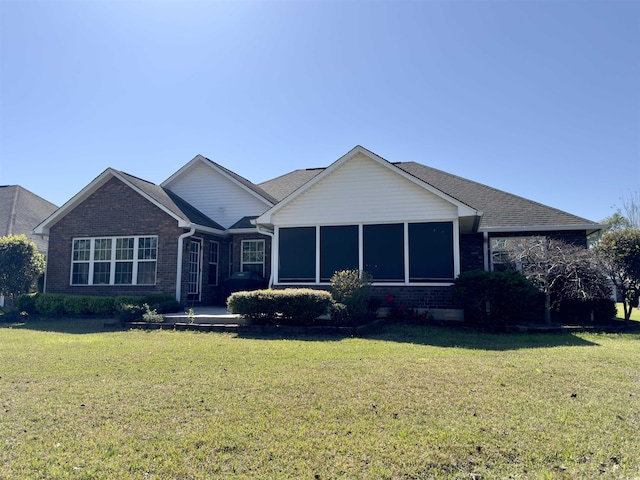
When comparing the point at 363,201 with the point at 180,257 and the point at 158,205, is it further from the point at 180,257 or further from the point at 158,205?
the point at 158,205

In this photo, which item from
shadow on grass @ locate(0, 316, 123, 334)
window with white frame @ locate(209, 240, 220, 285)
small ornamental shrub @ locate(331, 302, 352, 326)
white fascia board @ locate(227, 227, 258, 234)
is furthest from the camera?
window with white frame @ locate(209, 240, 220, 285)

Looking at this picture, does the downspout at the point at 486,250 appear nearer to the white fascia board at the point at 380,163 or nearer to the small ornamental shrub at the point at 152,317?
the white fascia board at the point at 380,163

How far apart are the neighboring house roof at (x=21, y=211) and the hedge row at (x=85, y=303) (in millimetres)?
6343

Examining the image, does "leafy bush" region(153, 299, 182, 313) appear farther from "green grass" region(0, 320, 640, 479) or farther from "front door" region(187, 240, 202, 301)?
"green grass" region(0, 320, 640, 479)

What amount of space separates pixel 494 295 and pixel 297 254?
6.28m

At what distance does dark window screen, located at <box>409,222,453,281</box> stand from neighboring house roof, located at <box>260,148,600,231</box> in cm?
127

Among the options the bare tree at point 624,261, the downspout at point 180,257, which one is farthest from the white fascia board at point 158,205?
the bare tree at point 624,261

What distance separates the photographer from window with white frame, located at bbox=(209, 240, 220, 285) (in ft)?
59.4

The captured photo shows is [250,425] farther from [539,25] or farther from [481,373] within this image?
[539,25]

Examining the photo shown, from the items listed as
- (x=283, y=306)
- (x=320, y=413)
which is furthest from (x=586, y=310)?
(x=320, y=413)

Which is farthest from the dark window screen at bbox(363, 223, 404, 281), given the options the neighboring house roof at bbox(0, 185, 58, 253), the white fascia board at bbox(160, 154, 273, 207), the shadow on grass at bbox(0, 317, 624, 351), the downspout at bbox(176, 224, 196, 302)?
the neighboring house roof at bbox(0, 185, 58, 253)

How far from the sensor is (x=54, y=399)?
5566 mm

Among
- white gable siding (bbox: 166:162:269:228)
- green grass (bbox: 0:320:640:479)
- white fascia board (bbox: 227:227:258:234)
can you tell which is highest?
white gable siding (bbox: 166:162:269:228)

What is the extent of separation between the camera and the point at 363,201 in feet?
47.2
